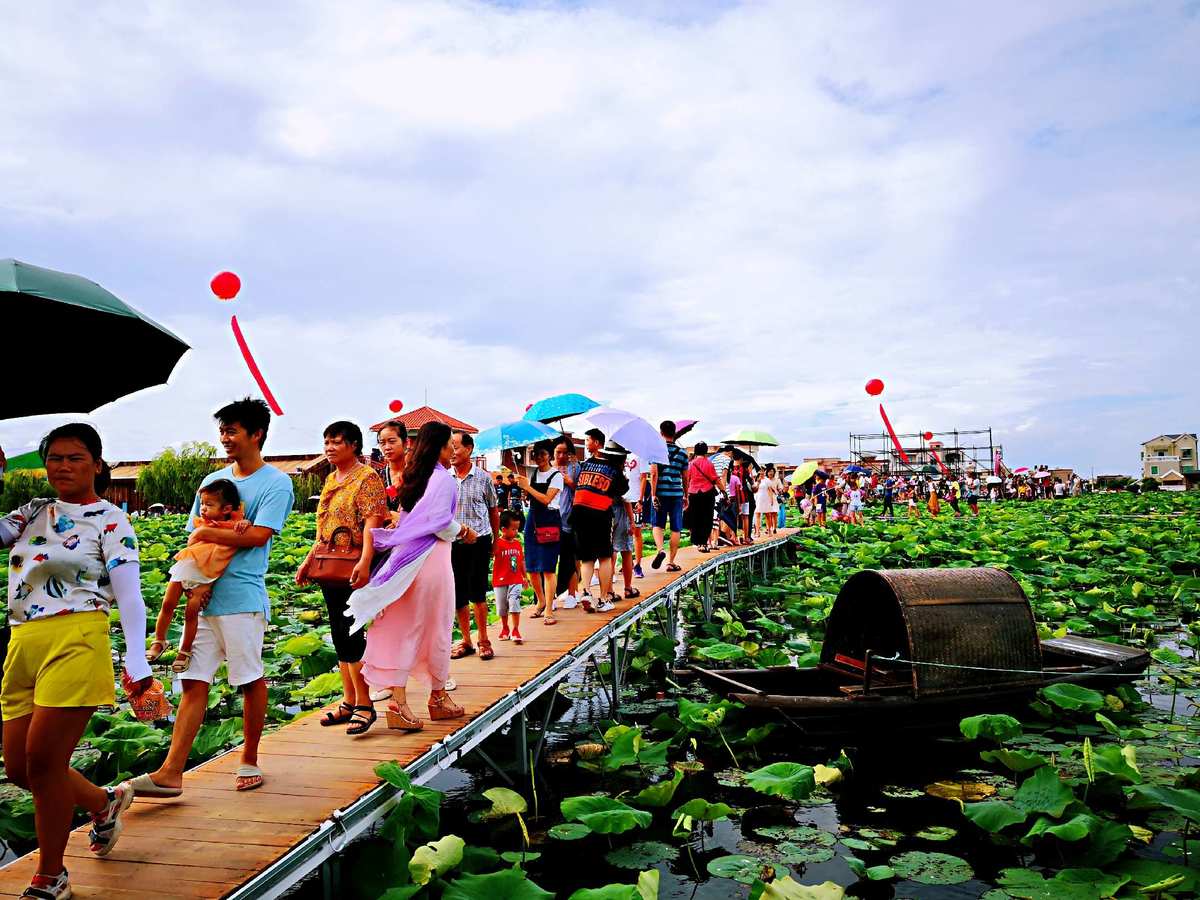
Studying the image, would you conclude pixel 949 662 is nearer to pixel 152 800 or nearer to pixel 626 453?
pixel 626 453

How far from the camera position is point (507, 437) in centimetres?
617

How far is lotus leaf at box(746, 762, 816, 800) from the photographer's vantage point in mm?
3943

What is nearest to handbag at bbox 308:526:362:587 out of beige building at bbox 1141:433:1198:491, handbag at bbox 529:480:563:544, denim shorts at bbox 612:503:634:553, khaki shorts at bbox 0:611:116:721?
khaki shorts at bbox 0:611:116:721

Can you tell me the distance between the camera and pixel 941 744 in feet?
18.5

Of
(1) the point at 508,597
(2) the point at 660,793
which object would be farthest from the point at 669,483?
(2) the point at 660,793

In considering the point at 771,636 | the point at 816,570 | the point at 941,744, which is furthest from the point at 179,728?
the point at 816,570

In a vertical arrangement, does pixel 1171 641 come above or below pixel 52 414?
below

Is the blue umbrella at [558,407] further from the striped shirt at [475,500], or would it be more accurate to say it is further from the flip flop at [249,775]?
the flip flop at [249,775]

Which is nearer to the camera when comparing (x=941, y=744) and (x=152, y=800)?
(x=152, y=800)

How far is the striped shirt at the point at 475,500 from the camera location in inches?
201

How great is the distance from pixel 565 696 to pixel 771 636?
10.1 feet

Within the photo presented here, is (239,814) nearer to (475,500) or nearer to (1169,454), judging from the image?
(475,500)

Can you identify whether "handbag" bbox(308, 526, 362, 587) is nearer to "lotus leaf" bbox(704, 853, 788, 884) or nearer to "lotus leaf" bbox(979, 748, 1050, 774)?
"lotus leaf" bbox(704, 853, 788, 884)

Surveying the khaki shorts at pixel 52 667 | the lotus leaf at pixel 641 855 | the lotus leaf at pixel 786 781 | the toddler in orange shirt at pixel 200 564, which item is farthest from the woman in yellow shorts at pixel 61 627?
the lotus leaf at pixel 786 781
